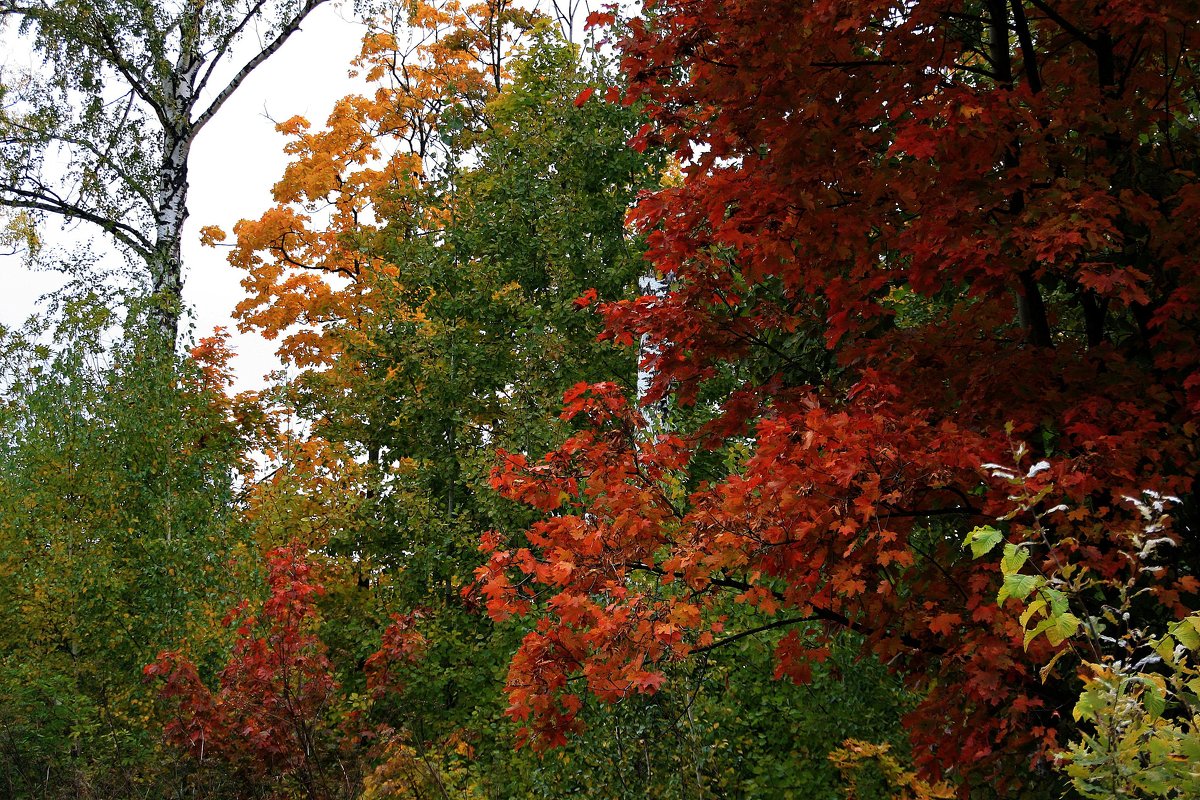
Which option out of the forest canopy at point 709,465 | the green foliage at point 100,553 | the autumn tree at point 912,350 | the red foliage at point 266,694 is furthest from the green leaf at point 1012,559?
the green foliage at point 100,553

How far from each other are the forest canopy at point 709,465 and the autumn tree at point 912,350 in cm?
2

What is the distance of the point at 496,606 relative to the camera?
445 centimetres

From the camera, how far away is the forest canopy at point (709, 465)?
3.70 m

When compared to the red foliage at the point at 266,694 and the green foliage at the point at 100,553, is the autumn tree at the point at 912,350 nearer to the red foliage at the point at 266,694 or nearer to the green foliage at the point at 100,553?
the red foliage at the point at 266,694

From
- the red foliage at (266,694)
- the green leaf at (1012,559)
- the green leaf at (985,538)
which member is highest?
the green leaf at (985,538)

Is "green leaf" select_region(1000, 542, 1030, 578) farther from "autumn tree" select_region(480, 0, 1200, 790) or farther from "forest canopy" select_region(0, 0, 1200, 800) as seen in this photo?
"autumn tree" select_region(480, 0, 1200, 790)

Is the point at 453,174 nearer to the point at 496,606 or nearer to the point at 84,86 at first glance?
the point at 84,86

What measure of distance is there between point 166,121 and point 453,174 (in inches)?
223

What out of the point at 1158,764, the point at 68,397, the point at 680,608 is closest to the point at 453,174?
the point at 68,397

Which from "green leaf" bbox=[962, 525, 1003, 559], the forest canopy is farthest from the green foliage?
"green leaf" bbox=[962, 525, 1003, 559]

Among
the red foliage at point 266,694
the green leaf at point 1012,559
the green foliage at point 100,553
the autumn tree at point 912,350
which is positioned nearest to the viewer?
the green leaf at point 1012,559

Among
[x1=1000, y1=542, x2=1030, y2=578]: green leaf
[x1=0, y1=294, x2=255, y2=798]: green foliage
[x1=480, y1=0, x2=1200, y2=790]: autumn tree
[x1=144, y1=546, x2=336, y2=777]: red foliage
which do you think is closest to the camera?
[x1=1000, y1=542, x2=1030, y2=578]: green leaf

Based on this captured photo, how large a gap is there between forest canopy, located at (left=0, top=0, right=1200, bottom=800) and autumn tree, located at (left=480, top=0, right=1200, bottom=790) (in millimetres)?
25

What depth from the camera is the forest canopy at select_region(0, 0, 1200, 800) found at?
3.70 metres
